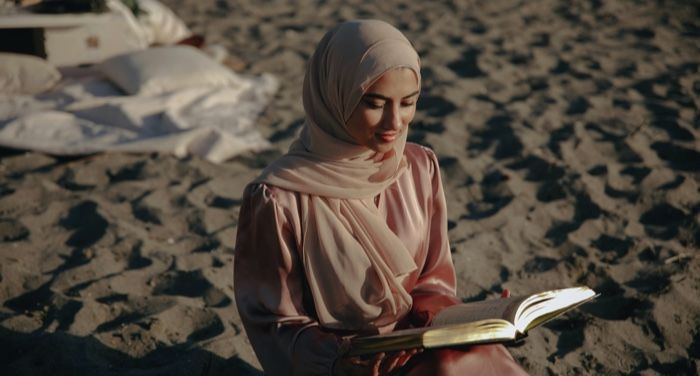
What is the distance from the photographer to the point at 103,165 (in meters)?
5.00

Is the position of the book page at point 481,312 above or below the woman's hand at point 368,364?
above

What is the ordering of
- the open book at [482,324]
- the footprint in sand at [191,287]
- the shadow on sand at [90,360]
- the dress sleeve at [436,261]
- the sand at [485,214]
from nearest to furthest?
the open book at [482,324], the dress sleeve at [436,261], the shadow on sand at [90,360], the sand at [485,214], the footprint in sand at [191,287]

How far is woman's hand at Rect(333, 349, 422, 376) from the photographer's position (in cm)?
203

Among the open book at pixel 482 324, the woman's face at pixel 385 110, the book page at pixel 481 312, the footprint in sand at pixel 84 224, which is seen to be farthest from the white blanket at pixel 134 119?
the open book at pixel 482 324

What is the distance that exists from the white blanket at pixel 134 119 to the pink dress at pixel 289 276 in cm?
283

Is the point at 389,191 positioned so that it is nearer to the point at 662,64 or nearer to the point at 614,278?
the point at 614,278

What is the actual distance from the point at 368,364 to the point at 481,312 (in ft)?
1.08

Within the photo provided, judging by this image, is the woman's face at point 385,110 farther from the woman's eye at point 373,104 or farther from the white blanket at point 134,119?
the white blanket at point 134,119

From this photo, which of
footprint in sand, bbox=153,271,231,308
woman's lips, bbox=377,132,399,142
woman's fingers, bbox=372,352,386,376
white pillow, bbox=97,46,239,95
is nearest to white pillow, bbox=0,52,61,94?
white pillow, bbox=97,46,239,95

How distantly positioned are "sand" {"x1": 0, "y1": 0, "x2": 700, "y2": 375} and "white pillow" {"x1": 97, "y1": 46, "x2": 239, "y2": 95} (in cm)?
54

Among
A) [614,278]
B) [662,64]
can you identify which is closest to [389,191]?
[614,278]

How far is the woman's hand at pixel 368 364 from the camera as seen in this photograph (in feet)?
6.65

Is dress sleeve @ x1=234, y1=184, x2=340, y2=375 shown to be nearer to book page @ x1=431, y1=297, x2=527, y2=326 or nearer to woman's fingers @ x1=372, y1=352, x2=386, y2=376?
woman's fingers @ x1=372, y1=352, x2=386, y2=376

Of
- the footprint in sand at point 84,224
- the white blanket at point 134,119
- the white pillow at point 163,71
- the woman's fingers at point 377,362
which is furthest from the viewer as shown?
the white pillow at point 163,71
